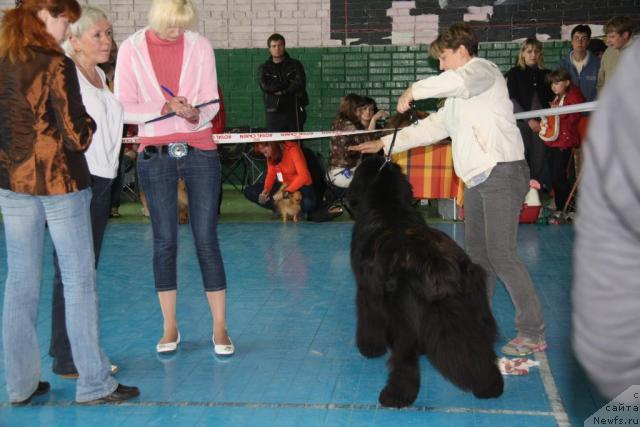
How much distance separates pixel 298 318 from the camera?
4801mm

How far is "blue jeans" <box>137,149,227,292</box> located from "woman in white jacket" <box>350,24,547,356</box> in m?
1.07

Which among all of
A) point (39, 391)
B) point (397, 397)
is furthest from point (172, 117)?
point (397, 397)

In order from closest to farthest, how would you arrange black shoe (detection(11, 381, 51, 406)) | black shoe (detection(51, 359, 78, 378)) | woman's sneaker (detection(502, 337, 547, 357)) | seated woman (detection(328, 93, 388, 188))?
1. black shoe (detection(11, 381, 51, 406))
2. black shoe (detection(51, 359, 78, 378))
3. woman's sneaker (detection(502, 337, 547, 357))
4. seated woman (detection(328, 93, 388, 188))

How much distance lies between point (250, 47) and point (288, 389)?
942 cm

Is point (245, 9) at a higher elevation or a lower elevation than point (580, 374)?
higher

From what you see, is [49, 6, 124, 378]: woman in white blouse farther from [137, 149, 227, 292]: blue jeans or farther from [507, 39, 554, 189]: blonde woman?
[507, 39, 554, 189]: blonde woman

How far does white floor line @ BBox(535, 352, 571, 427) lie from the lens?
10.5 ft

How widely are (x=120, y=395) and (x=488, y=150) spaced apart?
2132 mm

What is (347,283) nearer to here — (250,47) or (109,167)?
(109,167)

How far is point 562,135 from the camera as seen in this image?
8.59 metres

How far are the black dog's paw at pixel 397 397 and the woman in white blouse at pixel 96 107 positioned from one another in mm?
1622

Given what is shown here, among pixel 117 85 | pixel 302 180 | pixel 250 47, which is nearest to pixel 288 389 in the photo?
pixel 117 85

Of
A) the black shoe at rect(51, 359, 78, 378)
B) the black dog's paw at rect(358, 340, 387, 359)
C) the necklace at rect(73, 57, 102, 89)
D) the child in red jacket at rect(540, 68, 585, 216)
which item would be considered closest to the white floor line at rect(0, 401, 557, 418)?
the black shoe at rect(51, 359, 78, 378)

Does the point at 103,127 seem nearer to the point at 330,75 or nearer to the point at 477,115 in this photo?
the point at 477,115
